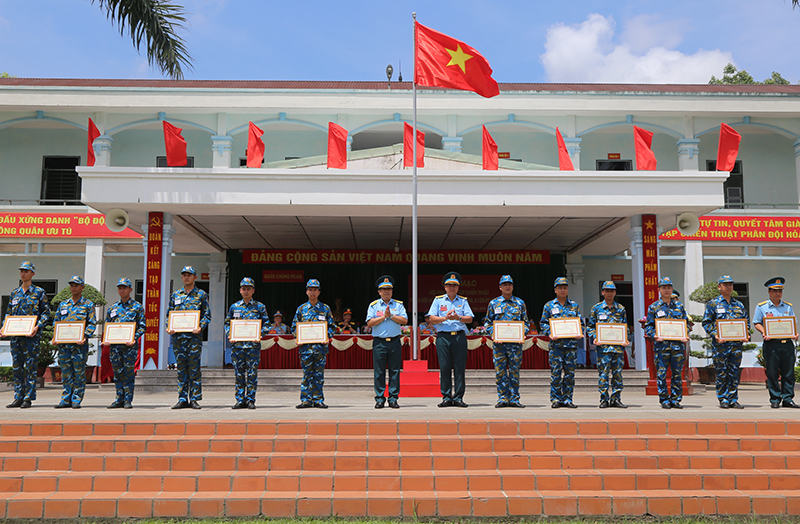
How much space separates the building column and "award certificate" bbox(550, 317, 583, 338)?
12.8m

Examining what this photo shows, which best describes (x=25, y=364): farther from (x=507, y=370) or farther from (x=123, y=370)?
(x=507, y=370)

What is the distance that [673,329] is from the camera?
8062 mm

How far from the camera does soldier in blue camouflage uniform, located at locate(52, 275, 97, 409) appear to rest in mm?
7984

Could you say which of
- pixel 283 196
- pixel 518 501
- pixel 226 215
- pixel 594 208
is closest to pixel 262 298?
pixel 226 215

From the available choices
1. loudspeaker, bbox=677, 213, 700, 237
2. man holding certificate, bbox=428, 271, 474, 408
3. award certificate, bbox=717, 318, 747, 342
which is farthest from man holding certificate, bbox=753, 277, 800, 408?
loudspeaker, bbox=677, 213, 700, 237

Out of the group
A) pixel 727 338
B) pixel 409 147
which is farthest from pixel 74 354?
pixel 727 338

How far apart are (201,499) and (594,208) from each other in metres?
9.87

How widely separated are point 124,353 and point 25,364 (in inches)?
51.4

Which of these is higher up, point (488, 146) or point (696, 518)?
point (488, 146)

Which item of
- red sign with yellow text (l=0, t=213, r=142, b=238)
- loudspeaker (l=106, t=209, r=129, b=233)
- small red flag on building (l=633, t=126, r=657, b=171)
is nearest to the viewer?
loudspeaker (l=106, t=209, r=129, b=233)

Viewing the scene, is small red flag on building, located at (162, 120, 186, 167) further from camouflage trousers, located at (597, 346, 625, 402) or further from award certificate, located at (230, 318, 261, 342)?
camouflage trousers, located at (597, 346, 625, 402)

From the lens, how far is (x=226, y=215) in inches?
533

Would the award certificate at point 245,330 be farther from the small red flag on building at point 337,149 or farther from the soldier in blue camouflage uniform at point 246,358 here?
the small red flag on building at point 337,149

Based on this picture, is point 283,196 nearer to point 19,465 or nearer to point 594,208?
point 594,208
